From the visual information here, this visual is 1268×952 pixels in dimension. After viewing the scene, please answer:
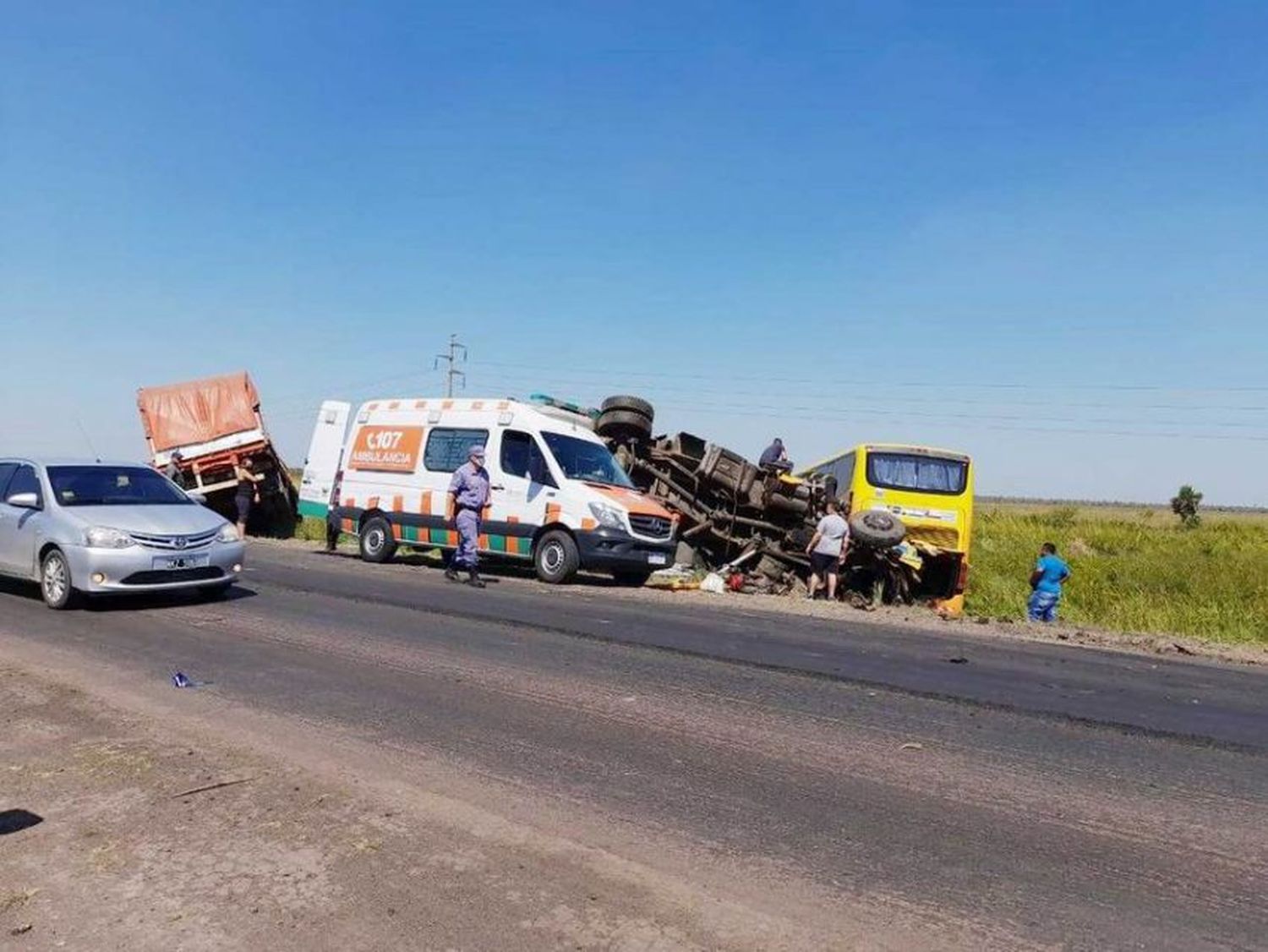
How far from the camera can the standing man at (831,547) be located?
15414 mm

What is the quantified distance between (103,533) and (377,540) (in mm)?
6820

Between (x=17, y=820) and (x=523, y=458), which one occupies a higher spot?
(x=523, y=458)

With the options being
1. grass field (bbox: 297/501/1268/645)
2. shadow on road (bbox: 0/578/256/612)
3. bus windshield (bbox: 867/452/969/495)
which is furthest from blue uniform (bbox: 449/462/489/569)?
grass field (bbox: 297/501/1268/645)

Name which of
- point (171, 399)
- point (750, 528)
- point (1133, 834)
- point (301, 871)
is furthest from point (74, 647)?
point (171, 399)

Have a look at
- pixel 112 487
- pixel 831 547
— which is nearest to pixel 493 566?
pixel 831 547

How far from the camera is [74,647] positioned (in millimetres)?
7938

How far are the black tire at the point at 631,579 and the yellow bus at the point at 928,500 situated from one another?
13.2ft

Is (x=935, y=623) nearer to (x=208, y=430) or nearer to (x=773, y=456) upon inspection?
(x=773, y=456)

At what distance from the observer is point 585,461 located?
49.0 ft

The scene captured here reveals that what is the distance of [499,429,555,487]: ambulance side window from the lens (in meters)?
14.4

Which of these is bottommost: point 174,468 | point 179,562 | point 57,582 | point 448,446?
point 57,582

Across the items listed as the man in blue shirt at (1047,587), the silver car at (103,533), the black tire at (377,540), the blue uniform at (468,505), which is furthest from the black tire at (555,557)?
the man in blue shirt at (1047,587)

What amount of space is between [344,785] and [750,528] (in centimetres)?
1382

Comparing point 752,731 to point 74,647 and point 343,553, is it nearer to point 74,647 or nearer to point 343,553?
point 74,647
